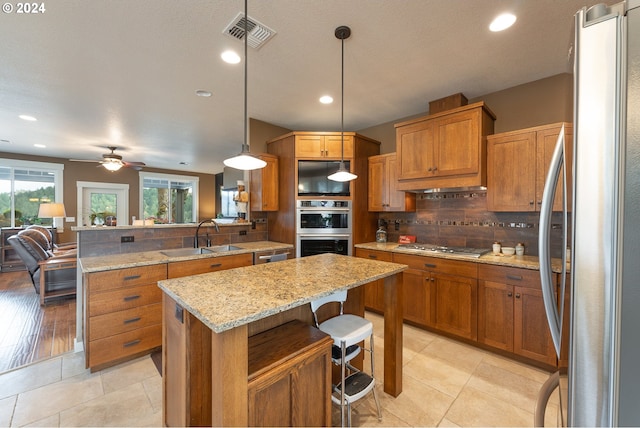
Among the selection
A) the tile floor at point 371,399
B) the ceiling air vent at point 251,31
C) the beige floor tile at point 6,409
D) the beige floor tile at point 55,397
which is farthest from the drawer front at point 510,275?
the beige floor tile at point 6,409

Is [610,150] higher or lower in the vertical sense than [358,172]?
lower

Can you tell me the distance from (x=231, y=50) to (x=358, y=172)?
2.06m

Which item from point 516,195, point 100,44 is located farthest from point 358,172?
point 100,44

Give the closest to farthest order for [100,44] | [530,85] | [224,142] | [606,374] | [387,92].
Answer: [606,374], [100,44], [530,85], [387,92], [224,142]

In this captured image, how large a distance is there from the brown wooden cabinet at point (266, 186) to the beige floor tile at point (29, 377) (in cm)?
249

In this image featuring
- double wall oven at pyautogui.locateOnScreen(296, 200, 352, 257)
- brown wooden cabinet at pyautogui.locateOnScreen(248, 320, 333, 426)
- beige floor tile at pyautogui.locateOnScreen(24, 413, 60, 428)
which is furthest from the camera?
double wall oven at pyautogui.locateOnScreen(296, 200, 352, 257)

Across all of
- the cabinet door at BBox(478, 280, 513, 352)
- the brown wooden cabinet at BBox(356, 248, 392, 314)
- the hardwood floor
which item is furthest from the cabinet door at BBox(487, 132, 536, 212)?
the hardwood floor

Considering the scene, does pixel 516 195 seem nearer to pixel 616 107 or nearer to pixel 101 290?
pixel 616 107

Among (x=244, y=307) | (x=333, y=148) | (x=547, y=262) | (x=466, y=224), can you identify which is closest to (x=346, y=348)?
(x=244, y=307)

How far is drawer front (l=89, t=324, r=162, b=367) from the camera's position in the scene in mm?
2156

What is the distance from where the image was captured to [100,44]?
215cm

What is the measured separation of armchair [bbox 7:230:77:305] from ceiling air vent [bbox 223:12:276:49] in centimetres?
408

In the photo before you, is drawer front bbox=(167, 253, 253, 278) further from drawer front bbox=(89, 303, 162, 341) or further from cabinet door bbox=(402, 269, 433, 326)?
cabinet door bbox=(402, 269, 433, 326)

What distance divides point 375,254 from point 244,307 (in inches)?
95.8
